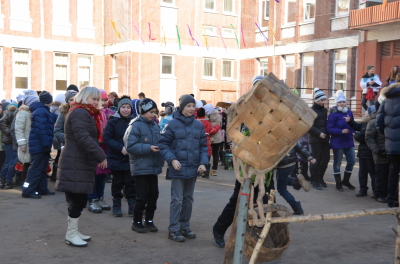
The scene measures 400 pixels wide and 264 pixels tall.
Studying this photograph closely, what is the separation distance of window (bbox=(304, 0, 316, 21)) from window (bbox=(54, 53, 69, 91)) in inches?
587

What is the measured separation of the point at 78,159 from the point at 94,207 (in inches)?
84.0

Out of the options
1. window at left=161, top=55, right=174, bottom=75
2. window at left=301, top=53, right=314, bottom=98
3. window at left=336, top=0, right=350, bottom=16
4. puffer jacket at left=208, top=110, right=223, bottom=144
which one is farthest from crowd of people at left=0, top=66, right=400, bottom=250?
window at left=161, top=55, right=174, bottom=75

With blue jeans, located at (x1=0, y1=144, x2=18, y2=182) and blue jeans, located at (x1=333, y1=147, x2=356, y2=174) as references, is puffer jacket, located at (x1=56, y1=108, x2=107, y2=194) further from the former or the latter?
blue jeans, located at (x1=333, y1=147, x2=356, y2=174)

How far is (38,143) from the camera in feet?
27.3

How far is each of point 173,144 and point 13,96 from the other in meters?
22.6

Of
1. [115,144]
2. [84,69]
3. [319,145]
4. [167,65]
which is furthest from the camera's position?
[84,69]

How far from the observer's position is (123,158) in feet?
23.1

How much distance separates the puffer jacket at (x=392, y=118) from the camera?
23.8 feet

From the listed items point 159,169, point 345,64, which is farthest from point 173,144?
point 345,64

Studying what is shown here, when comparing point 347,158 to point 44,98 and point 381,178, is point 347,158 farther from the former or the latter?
point 44,98

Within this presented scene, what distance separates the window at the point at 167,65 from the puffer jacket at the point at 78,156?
22239mm

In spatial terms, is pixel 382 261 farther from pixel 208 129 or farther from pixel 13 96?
pixel 13 96

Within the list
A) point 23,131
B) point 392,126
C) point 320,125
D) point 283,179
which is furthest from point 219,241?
point 23,131

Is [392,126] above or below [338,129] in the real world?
above
